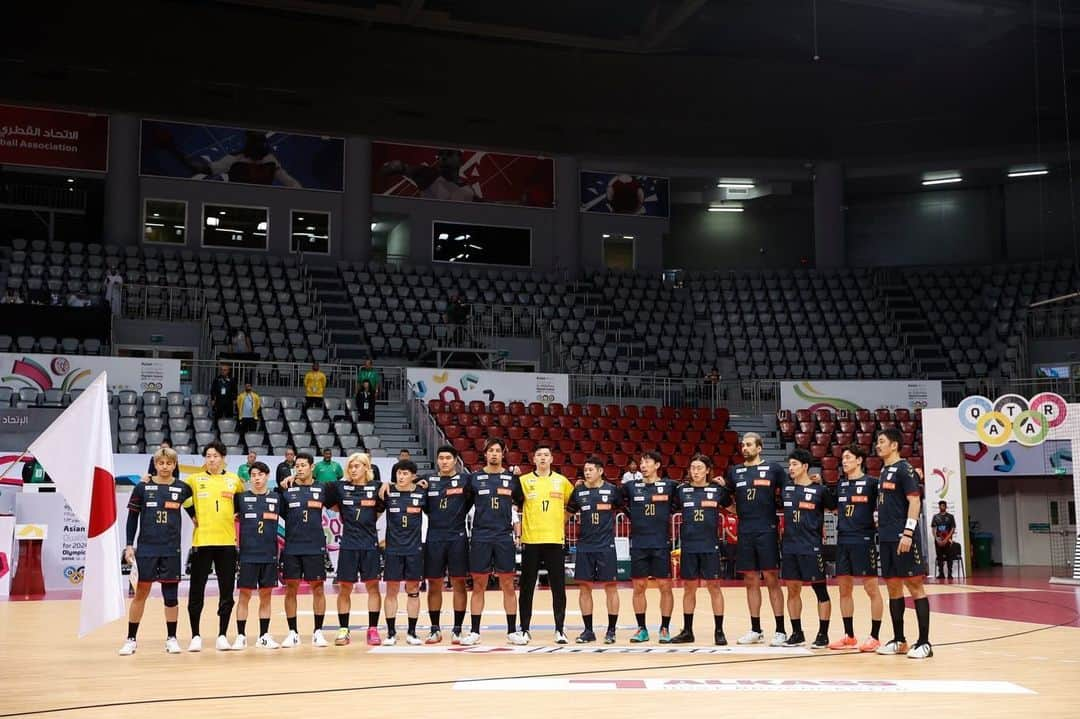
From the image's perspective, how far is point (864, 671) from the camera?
971 centimetres

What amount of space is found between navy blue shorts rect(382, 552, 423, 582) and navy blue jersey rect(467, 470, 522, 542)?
67 cm

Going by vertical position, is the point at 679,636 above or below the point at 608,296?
below

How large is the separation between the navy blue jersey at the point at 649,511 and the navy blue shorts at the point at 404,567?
2.26 m

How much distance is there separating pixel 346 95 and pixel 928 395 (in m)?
17.4

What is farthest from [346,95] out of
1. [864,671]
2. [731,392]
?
[864,671]

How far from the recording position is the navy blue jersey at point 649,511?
1209 centimetres

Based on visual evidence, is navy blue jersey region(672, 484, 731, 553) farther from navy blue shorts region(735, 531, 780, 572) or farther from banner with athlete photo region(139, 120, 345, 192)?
banner with athlete photo region(139, 120, 345, 192)

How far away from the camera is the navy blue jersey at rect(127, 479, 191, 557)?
1145 centimetres

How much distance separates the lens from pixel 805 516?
38.4 ft

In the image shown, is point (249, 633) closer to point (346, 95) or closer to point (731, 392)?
point (731, 392)

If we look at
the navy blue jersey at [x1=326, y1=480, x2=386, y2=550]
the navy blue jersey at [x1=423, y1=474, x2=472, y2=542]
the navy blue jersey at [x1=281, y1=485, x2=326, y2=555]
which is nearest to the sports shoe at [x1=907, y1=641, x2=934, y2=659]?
the navy blue jersey at [x1=423, y1=474, x2=472, y2=542]

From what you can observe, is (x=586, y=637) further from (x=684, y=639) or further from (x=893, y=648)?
(x=893, y=648)

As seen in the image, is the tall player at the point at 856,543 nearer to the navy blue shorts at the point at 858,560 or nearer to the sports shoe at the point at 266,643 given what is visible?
the navy blue shorts at the point at 858,560

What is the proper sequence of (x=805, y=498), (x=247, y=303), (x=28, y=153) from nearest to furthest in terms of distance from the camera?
(x=805, y=498) < (x=247, y=303) < (x=28, y=153)
